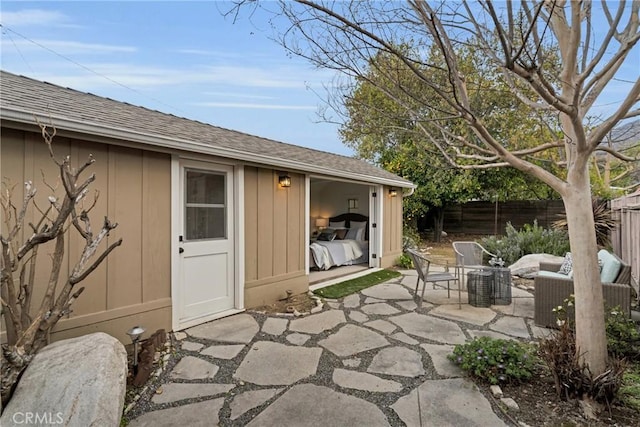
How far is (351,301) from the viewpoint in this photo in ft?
17.7

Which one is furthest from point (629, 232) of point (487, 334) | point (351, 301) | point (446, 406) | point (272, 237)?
point (272, 237)

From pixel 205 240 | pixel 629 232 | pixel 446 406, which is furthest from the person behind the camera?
pixel 629 232

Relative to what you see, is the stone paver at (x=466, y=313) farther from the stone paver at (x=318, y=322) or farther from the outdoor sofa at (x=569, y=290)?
the stone paver at (x=318, y=322)

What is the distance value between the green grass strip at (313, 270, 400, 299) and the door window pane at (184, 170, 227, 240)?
2147 mm

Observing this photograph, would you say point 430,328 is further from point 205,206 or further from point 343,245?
point 343,245

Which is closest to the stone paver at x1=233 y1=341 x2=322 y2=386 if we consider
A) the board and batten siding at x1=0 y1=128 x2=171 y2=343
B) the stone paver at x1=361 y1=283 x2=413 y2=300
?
the board and batten siding at x1=0 y1=128 x2=171 y2=343

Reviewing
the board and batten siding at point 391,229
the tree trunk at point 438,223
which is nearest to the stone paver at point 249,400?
the board and batten siding at point 391,229

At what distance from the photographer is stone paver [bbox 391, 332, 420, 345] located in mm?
3732

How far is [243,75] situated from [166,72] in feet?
11.6

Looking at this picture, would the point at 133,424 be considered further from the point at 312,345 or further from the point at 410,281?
the point at 410,281

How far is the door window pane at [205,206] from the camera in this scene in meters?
4.20

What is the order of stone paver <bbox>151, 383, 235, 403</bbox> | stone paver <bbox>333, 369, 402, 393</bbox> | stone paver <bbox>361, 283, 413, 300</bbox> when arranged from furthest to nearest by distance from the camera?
stone paver <bbox>361, 283, 413, 300</bbox>, stone paver <bbox>333, 369, 402, 393</bbox>, stone paver <bbox>151, 383, 235, 403</bbox>

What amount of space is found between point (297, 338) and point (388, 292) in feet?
8.55

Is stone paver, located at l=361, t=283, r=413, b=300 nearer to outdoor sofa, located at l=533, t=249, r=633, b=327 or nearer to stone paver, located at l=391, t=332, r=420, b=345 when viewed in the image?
stone paver, located at l=391, t=332, r=420, b=345
